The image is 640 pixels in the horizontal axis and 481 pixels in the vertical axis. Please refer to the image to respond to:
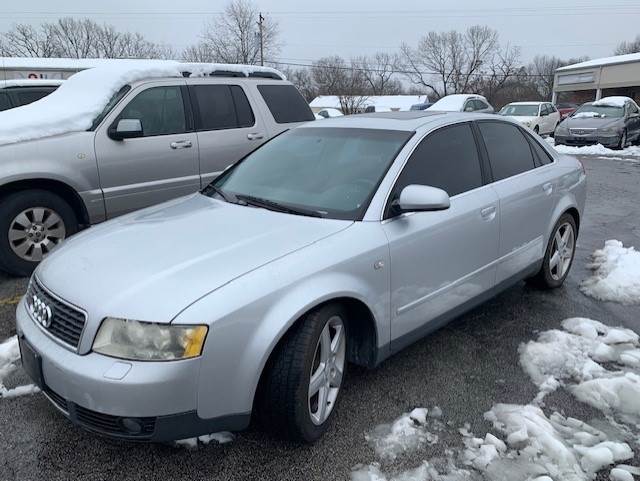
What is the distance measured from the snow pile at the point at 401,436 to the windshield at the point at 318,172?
43.0 inches

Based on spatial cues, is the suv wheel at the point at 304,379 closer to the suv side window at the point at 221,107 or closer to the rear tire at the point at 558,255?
the rear tire at the point at 558,255

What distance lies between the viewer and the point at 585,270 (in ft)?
17.5

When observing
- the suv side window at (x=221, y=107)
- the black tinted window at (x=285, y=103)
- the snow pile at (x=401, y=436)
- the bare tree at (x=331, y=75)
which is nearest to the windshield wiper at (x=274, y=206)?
the snow pile at (x=401, y=436)

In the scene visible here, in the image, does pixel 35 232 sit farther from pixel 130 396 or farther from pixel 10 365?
pixel 130 396

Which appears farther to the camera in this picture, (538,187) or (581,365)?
(538,187)

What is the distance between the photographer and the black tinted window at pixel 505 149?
3.92 m

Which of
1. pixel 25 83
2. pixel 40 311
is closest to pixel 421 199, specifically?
pixel 40 311

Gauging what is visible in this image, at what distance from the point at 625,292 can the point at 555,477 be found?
9.00 ft

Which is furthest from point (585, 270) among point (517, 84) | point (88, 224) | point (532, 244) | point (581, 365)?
point (517, 84)

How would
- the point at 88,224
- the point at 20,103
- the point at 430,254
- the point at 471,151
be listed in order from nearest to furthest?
1. the point at 430,254
2. the point at 471,151
3. the point at 88,224
4. the point at 20,103

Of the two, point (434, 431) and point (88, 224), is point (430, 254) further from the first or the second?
point (88, 224)

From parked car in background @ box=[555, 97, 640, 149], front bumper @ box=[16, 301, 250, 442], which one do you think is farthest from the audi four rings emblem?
parked car in background @ box=[555, 97, 640, 149]

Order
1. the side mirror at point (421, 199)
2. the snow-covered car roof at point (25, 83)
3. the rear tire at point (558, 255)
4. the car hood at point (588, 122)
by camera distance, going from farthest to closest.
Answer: the car hood at point (588, 122), the snow-covered car roof at point (25, 83), the rear tire at point (558, 255), the side mirror at point (421, 199)

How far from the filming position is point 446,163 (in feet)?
11.5
